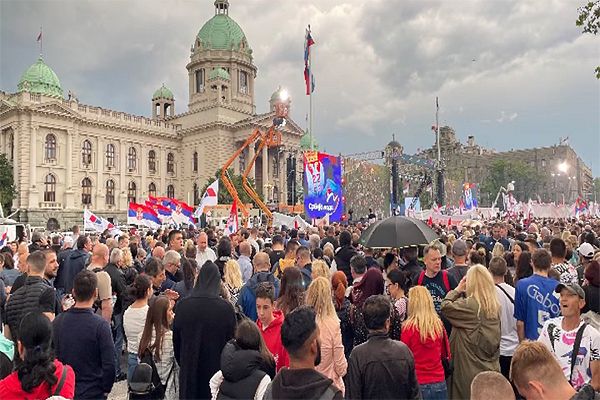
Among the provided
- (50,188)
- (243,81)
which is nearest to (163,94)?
(243,81)

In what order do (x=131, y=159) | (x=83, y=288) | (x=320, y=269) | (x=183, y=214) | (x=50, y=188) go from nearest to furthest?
(x=83, y=288) < (x=320, y=269) < (x=183, y=214) < (x=50, y=188) < (x=131, y=159)

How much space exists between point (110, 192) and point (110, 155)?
4563 millimetres

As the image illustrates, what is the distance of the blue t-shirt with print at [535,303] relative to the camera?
15.5 feet

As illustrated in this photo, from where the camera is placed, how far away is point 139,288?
16.2 feet

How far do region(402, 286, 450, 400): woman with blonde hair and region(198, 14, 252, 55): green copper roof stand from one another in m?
73.0

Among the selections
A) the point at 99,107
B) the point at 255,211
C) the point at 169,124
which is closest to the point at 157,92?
the point at 169,124

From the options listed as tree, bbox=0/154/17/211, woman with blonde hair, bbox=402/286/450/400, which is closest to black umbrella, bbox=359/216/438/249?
woman with blonde hair, bbox=402/286/450/400

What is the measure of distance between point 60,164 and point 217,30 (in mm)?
34508

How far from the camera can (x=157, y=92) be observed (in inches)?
2926

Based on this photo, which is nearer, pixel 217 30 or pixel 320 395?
pixel 320 395

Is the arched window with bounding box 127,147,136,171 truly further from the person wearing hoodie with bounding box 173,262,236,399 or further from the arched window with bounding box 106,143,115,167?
the person wearing hoodie with bounding box 173,262,236,399

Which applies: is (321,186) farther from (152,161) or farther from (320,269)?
(152,161)

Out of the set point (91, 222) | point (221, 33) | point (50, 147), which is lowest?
point (91, 222)

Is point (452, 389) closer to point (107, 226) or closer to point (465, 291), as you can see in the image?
point (465, 291)
